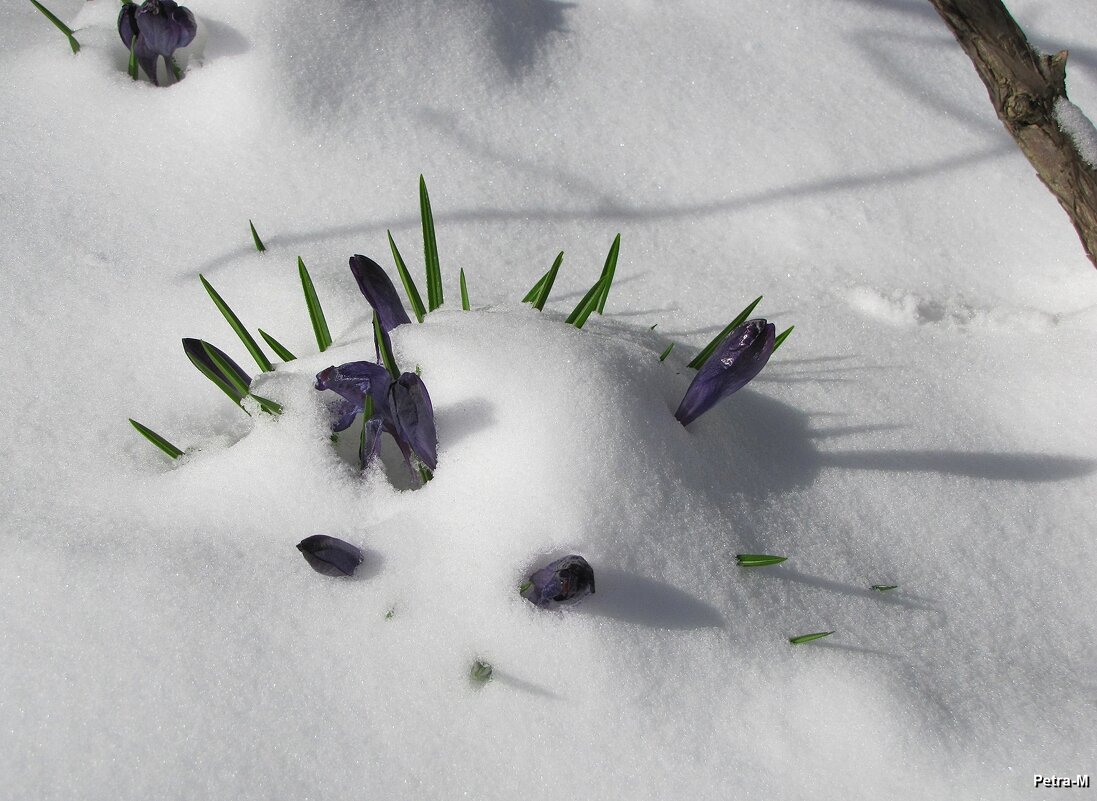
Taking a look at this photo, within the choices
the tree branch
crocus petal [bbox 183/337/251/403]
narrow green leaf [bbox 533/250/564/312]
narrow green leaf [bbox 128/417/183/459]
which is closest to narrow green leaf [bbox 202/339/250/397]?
crocus petal [bbox 183/337/251/403]

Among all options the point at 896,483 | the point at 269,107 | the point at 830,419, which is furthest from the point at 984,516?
the point at 269,107

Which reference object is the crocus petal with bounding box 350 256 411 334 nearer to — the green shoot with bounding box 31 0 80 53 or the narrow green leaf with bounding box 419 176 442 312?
the narrow green leaf with bounding box 419 176 442 312

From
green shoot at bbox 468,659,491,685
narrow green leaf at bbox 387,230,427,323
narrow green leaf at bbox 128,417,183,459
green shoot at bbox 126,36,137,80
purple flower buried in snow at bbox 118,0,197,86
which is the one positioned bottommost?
green shoot at bbox 468,659,491,685

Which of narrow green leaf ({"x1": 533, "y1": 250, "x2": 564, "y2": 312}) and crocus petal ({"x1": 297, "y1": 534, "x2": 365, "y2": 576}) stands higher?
narrow green leaf ({"x1": 533, "y1": 250, "x2": 564, "y2": 312})

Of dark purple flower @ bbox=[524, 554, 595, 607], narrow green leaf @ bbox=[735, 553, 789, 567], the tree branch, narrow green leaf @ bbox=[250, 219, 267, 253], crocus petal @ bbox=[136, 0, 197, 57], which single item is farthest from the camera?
crocus petal @ bbox=[136, 0, 197, 57]

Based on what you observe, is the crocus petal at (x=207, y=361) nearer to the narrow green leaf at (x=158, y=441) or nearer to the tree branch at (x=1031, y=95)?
the narrow green leaf at (x=158, y=441)

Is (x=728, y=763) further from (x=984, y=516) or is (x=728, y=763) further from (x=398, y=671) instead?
(x=984, y=516)

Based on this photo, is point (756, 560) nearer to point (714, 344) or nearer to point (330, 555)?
point (714, 344)
